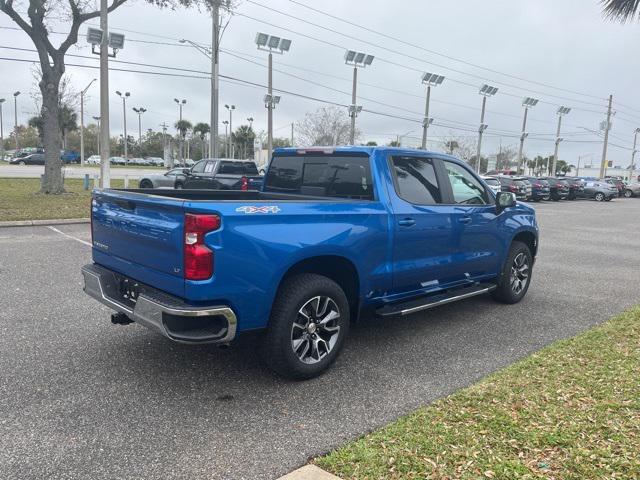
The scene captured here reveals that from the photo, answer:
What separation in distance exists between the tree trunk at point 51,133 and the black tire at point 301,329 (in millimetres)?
17232

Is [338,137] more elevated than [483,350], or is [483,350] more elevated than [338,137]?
[338,137]

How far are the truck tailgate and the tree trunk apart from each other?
51.8ft

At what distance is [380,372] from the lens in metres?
4.41

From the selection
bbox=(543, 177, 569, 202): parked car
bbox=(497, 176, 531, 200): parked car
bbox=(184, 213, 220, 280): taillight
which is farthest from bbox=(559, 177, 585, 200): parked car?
bbox=(184, 213, 220, 280): taillight

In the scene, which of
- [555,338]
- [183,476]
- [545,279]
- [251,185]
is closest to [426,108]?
[251,185]

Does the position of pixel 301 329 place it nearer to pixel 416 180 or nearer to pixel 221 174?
pixel 416 180

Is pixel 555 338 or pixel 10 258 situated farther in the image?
pixel 10 258

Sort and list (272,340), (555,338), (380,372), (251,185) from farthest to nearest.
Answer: (251,185) → (555,338) → (380,372) → (272,340)

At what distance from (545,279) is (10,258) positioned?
8679 mm

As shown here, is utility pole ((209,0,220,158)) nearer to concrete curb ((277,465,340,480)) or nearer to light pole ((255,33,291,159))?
light pole ((255,33,291,159))

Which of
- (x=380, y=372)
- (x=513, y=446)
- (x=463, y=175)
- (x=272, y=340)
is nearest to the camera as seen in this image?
(x=513, y=446)

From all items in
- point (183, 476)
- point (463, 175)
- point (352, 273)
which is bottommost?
point (183, 476)

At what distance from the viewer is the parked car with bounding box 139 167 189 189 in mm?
22594

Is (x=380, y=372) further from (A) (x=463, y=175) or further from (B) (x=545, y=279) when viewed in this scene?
(B) (x=545, y=279)
